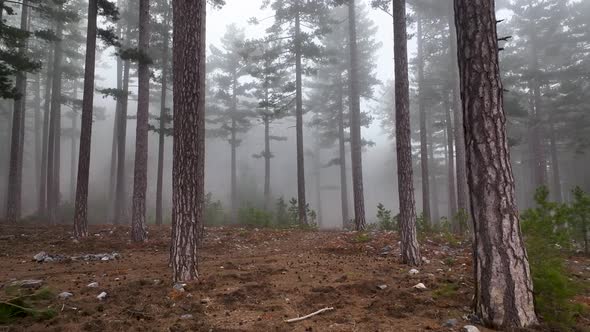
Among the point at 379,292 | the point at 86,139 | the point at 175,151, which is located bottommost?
the point at 379,292

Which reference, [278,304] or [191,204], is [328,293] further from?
[191,204]

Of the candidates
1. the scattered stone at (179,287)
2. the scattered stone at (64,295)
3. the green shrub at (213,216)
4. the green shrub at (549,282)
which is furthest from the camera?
the green shrub at (213,216)

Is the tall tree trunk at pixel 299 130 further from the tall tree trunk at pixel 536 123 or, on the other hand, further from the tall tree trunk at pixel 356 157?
the tall tree trunk at pixel 536 123

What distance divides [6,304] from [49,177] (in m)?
18.4

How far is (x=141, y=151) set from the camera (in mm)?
10812

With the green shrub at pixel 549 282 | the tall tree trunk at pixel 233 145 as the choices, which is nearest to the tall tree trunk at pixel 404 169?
the green shrub at pixel 549 282

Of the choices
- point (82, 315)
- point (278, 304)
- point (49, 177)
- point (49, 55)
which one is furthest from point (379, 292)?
point (49, 55)

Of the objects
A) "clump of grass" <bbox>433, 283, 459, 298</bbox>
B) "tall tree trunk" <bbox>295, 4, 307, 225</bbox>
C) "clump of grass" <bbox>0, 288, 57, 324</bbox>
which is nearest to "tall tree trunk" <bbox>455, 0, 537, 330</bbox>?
"clump of grass" <bbox>433, 283, 459, 298</bbox>

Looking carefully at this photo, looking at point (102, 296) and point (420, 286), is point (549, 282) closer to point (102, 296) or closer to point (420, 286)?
point (420, 286)

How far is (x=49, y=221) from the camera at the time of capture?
19516mm

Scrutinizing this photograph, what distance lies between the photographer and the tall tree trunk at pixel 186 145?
18.6 feet

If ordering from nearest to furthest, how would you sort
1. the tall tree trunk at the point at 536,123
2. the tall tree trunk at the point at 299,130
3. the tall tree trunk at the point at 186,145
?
the tall tree trunk at the point at 186,145
the tall tree trunk at the point at 299,130
the tall tree trunk at the point at 536,123

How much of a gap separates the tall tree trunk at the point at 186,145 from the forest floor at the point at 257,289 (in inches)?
17.2

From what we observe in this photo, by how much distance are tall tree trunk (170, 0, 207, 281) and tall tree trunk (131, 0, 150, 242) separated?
5312 mm
